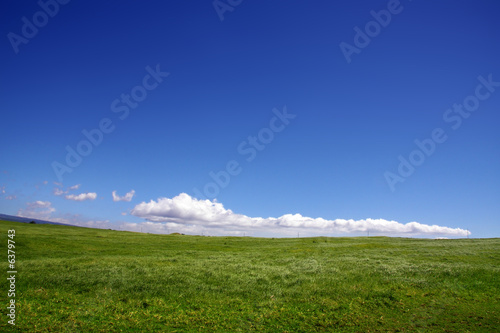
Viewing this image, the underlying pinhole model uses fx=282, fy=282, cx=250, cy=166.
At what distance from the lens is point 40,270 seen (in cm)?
2716

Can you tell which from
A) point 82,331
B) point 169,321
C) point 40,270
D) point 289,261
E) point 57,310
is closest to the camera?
point 82,331

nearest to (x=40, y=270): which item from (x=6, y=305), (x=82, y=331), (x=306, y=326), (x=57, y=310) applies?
(x=6, y=305)

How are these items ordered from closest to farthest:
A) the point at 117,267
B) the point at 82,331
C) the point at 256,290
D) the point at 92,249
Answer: the point at 82,331 < the point at 256,290 < the point at 117,267 < the point at 92,249

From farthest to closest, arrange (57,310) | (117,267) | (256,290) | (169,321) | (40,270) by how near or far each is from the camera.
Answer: (117,267) < (40,270) < (256,290) < (57,310) < (169,321)

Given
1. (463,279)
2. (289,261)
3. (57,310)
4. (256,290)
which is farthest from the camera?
(289,261)

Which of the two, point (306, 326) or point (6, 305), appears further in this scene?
point (6, 305)

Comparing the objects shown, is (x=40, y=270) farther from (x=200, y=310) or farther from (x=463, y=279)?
(x=463, y=279)

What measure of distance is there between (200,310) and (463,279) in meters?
23.1

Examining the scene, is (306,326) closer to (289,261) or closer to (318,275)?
(318,275)

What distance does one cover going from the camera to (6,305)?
59.6 ft

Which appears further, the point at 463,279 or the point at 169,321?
the point at 463,279

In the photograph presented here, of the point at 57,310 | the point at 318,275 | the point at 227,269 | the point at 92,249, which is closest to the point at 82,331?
the point at 57,310

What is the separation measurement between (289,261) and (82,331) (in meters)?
26.7

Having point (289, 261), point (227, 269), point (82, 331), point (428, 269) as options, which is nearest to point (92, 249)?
point (227, 269)
